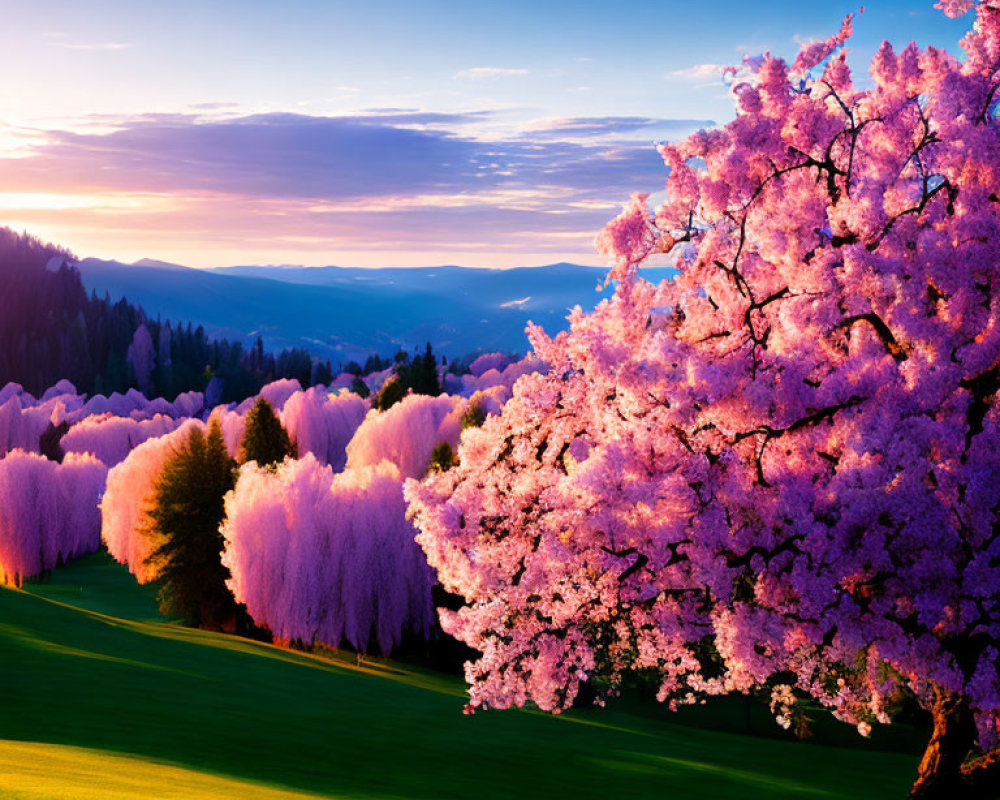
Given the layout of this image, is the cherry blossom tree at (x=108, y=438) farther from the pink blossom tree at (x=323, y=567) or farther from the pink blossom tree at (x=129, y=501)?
the pink blossom tree at (x=323, y=567)

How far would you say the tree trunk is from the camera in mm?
21031

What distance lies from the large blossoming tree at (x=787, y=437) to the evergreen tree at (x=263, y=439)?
214ft

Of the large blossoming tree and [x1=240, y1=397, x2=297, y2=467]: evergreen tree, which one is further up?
the large blossoming tree

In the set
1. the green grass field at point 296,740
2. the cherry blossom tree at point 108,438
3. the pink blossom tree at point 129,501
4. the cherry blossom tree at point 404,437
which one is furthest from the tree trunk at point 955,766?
the cherry blossom tree at point 108,438

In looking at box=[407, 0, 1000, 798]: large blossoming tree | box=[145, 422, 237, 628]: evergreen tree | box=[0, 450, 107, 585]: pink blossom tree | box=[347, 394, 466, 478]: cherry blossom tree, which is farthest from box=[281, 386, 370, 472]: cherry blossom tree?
box=[407, 0, 1000, 798]: large blossoming tree

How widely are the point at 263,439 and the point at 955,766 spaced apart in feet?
233

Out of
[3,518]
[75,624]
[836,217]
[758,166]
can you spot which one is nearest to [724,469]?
[836,217]

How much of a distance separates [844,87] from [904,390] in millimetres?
7712

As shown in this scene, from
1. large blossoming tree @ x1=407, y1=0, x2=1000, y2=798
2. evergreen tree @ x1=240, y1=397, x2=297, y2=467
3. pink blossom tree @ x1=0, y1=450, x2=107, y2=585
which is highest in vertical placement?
large blossoming tree @ x1=407, y1=0, x2=1000, y2=798

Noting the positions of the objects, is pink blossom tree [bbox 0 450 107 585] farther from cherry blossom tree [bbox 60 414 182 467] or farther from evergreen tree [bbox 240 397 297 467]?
cherry blossom tree [bbox 60 414 182 467]

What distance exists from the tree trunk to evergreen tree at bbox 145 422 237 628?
5232cm

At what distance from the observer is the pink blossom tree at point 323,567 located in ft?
198

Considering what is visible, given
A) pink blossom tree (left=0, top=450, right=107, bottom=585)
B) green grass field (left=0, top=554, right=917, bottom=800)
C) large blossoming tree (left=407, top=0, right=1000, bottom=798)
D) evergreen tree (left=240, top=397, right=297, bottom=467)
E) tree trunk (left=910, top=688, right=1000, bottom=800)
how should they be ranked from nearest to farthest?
1. large blossoming tree (left=407, top=0, right=1000, bottom=798)
2. tree trunk (left=910, top=688, right=1000, bottom=800)
3. green grass field (left=0, top=554, right=917, bottom=800)
4. evergreen tree (left=240, top=397, right=297, bottom=467)
5. pink blossom tree (left=0, top=450, right=107, bottom=585)

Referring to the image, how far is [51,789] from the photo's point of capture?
18.8 metres
